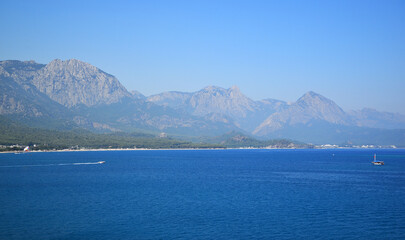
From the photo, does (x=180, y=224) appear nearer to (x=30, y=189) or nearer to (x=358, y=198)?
(x=358, y=198)

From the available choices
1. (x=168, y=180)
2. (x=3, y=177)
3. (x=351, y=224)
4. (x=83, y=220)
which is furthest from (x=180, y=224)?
(x=3, y=177)

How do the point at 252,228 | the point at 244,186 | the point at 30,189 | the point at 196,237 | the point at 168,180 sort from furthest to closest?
the point at 168,180 → the point at 244,186 → the point at 30,189 → the point at 252,228 → the point at 196,237

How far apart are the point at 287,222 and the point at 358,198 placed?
90.2 feet

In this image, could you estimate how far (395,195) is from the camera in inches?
3329

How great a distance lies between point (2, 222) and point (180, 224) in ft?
82.5

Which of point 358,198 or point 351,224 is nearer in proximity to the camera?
point 351,224

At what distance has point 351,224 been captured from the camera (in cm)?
5825

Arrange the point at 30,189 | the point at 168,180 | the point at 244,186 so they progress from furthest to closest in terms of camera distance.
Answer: the point at 168,180, the point at 244,186, the point at 30,189

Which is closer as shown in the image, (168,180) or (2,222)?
(2,222)

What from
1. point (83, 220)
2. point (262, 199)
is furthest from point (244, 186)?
point (83, 220)

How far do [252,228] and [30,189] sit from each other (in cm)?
5631

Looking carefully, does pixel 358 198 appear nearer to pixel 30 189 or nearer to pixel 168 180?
pixel 168 180

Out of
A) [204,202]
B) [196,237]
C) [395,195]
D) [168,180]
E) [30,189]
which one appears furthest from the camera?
[168,180]

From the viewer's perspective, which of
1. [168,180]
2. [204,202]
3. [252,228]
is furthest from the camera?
[168,180]
